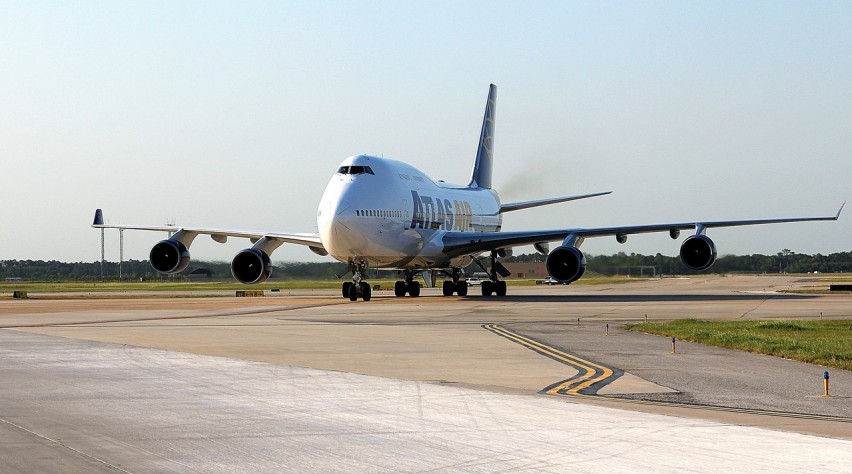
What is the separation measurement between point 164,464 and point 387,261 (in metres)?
39.6

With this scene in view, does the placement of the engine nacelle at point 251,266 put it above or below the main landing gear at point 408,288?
above

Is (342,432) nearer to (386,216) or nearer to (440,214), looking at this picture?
(386,216)

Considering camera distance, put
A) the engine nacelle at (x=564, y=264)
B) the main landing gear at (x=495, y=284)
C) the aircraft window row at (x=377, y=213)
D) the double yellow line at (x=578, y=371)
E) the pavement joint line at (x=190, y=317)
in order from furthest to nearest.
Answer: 1. the main landing gear at (x=495, y=284)
2. the engine nacelle at (x=564, y=264)
3. the aircraft window row at (x=377, y=213)
4. the pavement joint line at (x=190, y=317)
5. the double yellow line at (x=578, y=371)

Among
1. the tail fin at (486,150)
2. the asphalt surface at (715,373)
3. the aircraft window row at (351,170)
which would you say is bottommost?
the asphalt surface at (715,373)

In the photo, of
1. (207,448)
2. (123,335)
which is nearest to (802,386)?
(207,448)

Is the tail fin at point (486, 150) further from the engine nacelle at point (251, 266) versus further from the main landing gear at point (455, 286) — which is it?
the engine nacelle at point (251, 266)

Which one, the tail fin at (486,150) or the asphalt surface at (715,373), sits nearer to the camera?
the asphalt surface at (715,373)

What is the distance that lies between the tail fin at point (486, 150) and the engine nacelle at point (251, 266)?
18043mm

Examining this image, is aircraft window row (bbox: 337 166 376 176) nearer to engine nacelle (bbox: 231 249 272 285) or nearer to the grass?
engine nacelle (bbox: 231 249 272 285)

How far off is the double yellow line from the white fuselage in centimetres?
2025

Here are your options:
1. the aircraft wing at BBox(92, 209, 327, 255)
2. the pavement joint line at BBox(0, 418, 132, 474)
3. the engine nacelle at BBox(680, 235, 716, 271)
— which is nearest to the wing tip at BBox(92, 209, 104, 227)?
the aircraft wing at BBox(92, 209, 327, 255)

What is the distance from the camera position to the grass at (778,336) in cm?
2069

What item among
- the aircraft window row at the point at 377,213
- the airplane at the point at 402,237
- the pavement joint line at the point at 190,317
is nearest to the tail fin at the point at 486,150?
the airplane at the point at 402,237

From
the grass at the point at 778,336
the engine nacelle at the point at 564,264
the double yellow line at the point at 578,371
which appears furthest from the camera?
the engine nacelle at the point at 564,264
